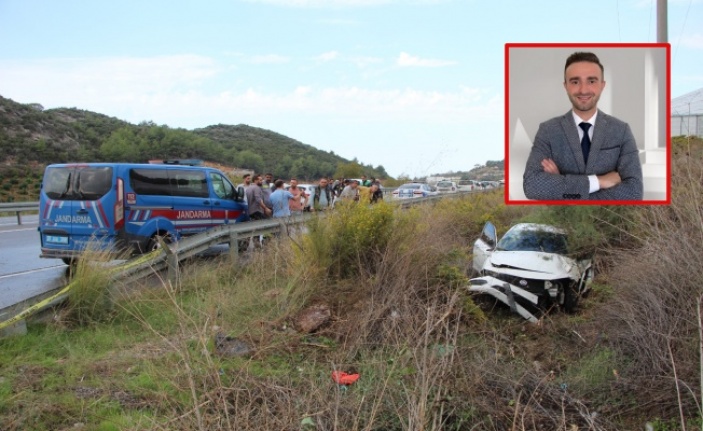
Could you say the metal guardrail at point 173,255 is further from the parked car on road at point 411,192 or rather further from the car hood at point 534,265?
the parked car on road at point 411,192

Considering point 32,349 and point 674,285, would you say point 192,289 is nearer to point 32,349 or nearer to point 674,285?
point 32,349

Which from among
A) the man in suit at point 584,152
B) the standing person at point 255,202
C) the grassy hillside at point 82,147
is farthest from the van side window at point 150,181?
the grassy hillside at point 82,147

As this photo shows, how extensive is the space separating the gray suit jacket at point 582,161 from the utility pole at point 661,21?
3.03 m

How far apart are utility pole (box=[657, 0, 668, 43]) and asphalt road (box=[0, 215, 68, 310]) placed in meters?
9.46

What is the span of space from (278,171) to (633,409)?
5659 cm

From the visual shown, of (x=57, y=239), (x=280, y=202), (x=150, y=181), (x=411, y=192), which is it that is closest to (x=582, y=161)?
(x=280, y=202)

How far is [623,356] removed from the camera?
217 inches

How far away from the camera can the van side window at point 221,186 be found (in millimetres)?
12438

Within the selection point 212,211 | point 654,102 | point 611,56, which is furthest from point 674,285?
point 212,211

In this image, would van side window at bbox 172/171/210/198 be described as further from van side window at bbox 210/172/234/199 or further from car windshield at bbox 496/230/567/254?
car windshield at bbox 496/230/567/254

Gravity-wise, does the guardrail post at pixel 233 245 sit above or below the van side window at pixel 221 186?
below

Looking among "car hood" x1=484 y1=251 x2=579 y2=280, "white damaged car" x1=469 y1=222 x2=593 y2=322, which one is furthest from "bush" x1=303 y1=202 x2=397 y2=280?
"car hood" x1=484 y1=251 x2=579 y2=280

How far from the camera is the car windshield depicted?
901 centimetres

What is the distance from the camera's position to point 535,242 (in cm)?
919
